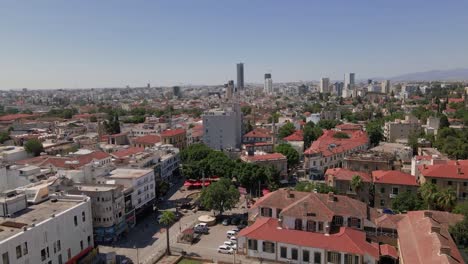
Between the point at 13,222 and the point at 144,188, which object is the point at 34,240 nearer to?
the point at 13,222

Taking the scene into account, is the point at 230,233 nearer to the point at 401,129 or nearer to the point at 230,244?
the point at 230,244

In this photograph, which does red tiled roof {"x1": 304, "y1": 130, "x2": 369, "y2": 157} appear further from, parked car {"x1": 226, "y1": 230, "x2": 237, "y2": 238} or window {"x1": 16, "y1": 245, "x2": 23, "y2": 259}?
window {"x1": 16, "y1": 245, "x2": 23, "y2": 259}

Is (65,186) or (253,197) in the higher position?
(65,186)

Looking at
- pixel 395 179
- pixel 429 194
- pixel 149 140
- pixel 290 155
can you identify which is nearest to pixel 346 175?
pixel 395 179

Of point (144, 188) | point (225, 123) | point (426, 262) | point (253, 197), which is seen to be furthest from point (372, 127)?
point (426, 262)

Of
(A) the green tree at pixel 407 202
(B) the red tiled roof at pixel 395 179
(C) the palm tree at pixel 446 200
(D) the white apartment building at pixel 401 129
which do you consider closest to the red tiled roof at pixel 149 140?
(B) the red tiled roof at pixel 395 179

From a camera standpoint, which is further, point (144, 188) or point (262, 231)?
point (144, 188)
